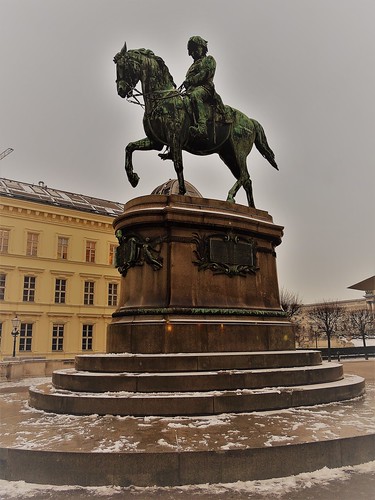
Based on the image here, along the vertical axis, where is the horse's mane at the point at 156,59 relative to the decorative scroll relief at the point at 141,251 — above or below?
above

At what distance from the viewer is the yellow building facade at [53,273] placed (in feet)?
125

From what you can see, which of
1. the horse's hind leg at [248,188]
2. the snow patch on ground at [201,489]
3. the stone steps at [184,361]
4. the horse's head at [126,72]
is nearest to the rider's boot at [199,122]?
the horse's head at [126,72]

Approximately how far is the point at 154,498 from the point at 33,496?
50.2 inches

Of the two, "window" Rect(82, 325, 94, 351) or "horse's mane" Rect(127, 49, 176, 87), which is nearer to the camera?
"horse's mane" Rect(127, 49, 176, 87)

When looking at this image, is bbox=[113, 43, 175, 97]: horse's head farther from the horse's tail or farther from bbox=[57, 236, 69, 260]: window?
bbox=[57, 236, 69, 260]: window

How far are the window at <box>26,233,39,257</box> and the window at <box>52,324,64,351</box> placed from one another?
7.09 metres

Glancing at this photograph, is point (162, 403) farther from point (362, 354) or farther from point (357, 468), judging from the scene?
point (362, 354)

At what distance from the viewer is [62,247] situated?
139 feet

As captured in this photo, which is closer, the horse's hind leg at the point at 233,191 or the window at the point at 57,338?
the horse's hind leg at the point at 233,191

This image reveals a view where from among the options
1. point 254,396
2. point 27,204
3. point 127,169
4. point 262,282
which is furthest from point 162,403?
point 27,204

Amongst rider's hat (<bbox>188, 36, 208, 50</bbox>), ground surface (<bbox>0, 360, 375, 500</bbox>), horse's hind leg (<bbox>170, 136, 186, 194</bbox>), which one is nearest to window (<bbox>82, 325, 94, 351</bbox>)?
horse's hind leg (<bbox>170, 136, 186, 194</bbox>)

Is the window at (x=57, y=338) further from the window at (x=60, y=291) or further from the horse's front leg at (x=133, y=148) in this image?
the horse's front leg at (x=133, y=148)

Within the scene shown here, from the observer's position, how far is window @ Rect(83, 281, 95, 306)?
Result: 4269cm

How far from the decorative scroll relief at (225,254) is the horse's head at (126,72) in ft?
13.0
